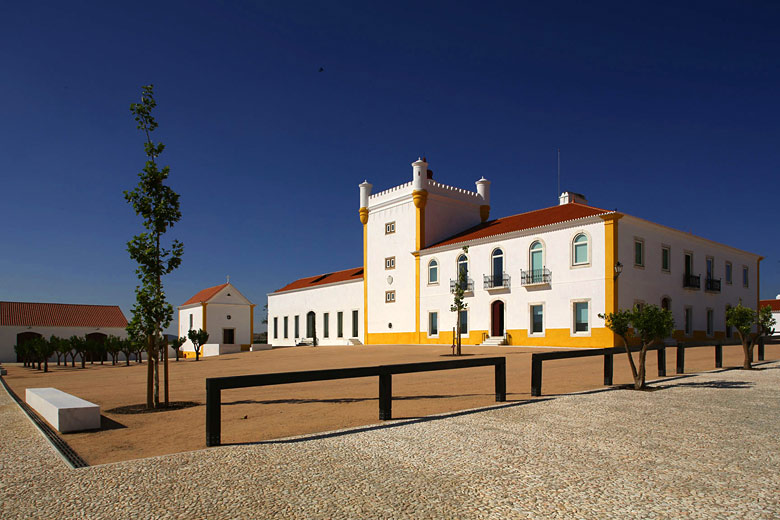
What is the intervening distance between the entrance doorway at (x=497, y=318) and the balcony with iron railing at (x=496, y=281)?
1.02 metres

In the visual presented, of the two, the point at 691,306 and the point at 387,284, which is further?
the point at 387,284

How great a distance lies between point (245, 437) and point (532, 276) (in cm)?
2560

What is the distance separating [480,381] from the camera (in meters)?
13.3

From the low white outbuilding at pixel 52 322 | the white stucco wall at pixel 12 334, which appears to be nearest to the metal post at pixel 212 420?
the low white outbuilding at pixel 52 322

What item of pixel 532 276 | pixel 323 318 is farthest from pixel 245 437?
pixel 323 318

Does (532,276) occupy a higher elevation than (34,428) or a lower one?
higher

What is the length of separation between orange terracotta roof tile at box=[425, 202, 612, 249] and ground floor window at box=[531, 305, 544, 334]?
4447mm

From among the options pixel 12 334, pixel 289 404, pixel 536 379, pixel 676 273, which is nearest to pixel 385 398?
pixel 289 404

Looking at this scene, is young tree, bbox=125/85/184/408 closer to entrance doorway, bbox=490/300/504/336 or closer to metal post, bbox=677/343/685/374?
metal post, bbox=677/343/685/374

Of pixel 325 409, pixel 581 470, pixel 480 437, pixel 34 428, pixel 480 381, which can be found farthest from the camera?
pixel 480 381

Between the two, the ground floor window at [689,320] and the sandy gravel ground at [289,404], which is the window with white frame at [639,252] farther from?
the sandy gravel ground at [289,404]

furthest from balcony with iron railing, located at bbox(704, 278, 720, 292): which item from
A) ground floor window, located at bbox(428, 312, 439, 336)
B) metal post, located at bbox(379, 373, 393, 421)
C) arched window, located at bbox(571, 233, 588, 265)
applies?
metal post, located at bbox(379, 373, 393, 421)

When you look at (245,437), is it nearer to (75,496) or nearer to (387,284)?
(75,496)

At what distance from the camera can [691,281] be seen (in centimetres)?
3203
